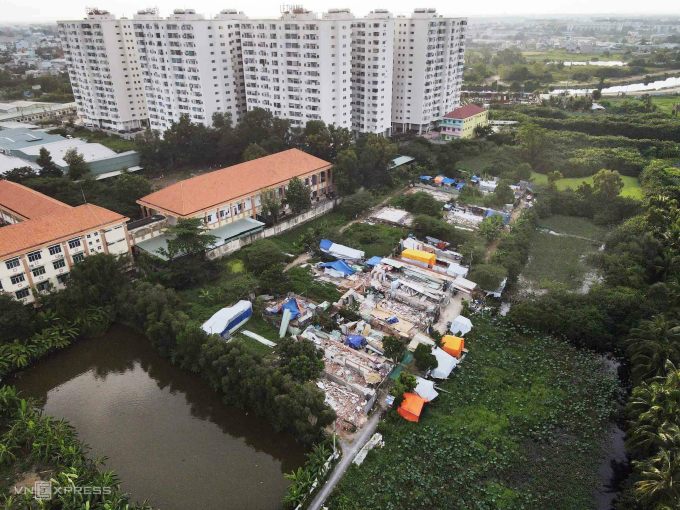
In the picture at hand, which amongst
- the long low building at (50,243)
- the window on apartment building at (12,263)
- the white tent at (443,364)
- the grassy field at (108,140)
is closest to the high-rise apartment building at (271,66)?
the grassy field at (108,140)

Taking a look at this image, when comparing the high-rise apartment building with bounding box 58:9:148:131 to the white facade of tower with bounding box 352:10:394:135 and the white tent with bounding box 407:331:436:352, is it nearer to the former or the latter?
the white facade of tower with bounding box 352:10:394:135

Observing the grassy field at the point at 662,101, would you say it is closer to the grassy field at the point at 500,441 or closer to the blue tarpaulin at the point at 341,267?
the blue tarpaulin at the point at 341,267

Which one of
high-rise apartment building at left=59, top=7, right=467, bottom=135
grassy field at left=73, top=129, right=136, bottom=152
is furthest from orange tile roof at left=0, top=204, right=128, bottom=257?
high-rise apartment building at left=59, top=7, right=467, bottom=135

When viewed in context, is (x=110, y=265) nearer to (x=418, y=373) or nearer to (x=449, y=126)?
(x=418, y=373)

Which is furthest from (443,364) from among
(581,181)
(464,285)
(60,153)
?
(60,153)

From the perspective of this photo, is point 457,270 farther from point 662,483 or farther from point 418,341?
point 662,483

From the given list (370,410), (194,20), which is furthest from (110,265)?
(194,20)

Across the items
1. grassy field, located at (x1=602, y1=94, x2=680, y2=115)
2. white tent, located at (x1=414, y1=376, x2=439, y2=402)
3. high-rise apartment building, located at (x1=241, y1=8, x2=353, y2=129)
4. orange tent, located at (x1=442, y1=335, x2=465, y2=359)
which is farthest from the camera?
grassy field, located at (x1=602, y1=94, x2=680, y2=115)
